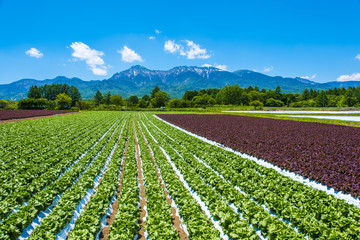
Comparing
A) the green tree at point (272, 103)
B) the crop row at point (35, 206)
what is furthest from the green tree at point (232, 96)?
the crop row at point (35, 206)

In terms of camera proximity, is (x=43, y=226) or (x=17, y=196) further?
(x=17, y=196)

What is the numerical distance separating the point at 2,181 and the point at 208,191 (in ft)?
30.1

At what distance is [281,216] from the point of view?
6117 mm

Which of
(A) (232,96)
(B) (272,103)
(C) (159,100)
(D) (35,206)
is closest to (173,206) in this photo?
(D) (35,206)

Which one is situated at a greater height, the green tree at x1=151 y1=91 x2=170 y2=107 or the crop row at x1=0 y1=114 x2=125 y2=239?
the green tree at x1=151 y1=91 x2=170 y2=107

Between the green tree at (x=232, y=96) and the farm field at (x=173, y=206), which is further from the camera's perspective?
the green tree at (x=232, y=96)

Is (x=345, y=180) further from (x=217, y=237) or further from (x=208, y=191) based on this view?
(x=217, y=237)

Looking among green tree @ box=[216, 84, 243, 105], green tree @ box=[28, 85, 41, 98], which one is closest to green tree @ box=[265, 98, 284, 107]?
green tree @ box=[216, 84, 243, 105]

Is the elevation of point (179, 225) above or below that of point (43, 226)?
below

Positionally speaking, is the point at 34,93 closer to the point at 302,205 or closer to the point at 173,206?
the point at 173,206

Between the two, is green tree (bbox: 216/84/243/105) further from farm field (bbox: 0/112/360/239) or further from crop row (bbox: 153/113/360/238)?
crop row (bbox: 153/113/360/238)

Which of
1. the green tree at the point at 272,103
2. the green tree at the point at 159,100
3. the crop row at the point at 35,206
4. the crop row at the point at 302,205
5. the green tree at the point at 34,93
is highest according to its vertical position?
the green tree at the point at 34,93

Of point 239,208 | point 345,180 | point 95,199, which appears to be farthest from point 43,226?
point 345,180

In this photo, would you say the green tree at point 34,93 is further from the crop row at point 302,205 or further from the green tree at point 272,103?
the crop row at point 302,205
